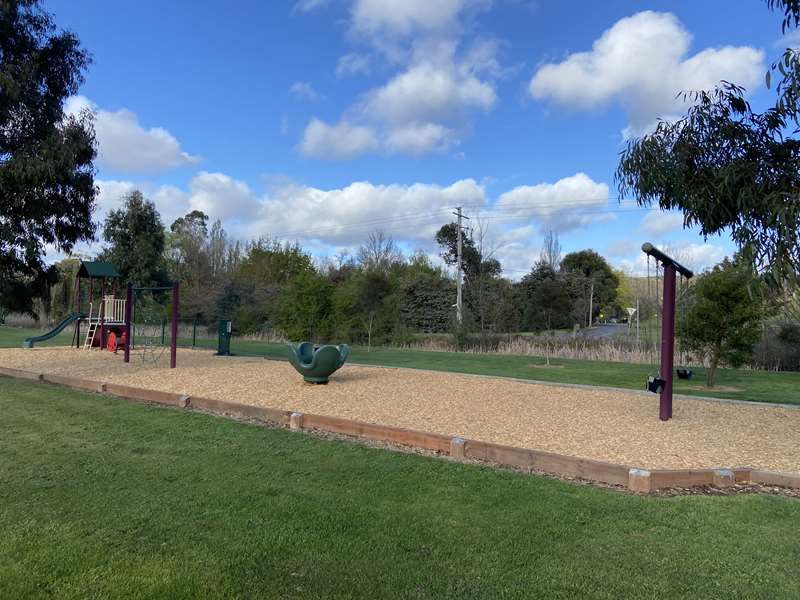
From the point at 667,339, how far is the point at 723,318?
464 cm

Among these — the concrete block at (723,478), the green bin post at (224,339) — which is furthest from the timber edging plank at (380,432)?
the green bin post at (224,339)

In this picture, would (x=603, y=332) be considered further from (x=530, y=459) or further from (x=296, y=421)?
(x=530, y=459)

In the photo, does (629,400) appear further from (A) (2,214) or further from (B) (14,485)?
(A) (2,214)

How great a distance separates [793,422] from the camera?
7617 millimetres

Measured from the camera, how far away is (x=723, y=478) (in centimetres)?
513

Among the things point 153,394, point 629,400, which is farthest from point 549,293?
point 153,394

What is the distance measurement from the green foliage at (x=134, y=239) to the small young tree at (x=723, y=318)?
21.5 metres

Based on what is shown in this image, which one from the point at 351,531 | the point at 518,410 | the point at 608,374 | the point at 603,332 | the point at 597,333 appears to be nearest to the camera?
the point at 351,531

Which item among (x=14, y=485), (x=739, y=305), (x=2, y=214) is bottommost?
(x=14, y=485)

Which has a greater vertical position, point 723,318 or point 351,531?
point 723,318

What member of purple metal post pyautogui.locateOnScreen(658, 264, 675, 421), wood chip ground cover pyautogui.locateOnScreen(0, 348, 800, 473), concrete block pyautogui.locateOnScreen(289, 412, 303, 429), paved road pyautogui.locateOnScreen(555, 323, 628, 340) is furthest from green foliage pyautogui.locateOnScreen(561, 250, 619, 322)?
concrete block pyautogui.locateOnScreen(289, 412, 303, 429)

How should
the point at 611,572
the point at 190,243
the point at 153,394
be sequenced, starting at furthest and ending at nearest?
the point at 190,243
the point at 153,394
the point at 611,572

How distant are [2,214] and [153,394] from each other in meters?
4.82

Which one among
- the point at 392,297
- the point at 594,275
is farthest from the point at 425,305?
the point at 594,275
